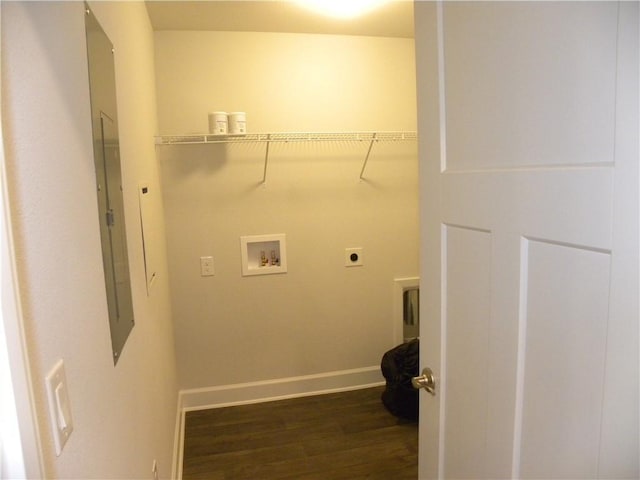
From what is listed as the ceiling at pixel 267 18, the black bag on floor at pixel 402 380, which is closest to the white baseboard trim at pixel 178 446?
the black bag on floor at pixel 402 380

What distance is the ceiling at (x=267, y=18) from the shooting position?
219 cm

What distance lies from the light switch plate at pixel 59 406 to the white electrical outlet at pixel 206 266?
2.04 metres

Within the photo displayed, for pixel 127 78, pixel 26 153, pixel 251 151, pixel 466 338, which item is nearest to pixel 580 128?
pixel 466 338

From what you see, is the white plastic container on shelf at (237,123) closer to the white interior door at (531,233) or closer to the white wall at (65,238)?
the white wall at (65,238)

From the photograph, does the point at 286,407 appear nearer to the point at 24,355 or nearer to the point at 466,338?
the point at 466,338

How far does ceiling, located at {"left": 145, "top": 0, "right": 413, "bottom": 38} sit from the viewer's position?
2.19 m

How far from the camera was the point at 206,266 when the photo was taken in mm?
2701

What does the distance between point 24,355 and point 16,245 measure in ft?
0.47

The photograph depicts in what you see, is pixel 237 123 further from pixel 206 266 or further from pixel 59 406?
pixel 59 406

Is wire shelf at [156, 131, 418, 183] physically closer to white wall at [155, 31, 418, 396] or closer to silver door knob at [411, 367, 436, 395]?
white wall at [155, 31, 418, 396]

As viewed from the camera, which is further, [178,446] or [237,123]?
[237,123]

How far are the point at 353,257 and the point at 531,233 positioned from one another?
2.12m

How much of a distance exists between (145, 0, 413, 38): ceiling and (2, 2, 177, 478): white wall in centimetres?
102

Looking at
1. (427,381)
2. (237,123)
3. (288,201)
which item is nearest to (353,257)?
(288,201)
